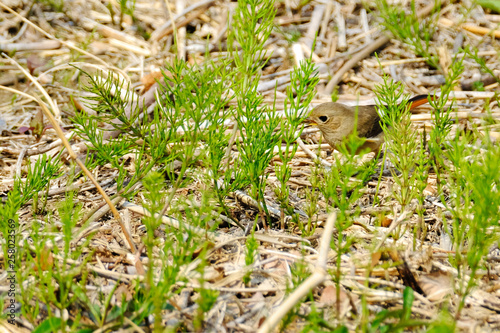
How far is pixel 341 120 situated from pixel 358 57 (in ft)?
4.57

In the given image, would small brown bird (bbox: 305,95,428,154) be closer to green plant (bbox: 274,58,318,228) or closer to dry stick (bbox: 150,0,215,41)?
green plant (bbox: 274,58,318,228)

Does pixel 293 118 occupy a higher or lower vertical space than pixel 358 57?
lower

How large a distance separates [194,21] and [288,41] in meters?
1.40

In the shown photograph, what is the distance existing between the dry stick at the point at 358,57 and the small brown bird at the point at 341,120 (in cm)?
61

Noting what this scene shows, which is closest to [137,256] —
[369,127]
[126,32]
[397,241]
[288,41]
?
[397,241]

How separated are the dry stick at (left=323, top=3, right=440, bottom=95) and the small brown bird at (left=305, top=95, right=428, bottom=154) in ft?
1.99

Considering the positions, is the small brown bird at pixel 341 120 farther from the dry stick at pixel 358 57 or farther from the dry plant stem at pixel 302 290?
the dry plant stem at pixel 302 290

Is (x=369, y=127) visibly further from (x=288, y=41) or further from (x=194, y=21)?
(x=194, y=21)

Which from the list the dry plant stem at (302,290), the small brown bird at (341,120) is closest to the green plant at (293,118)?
the dry plant stem at (302,290)

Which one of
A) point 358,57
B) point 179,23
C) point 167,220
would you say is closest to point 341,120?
point 358,57

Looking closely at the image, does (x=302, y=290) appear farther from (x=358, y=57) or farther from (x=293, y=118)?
(x=358, y=57)

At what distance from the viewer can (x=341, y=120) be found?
4.85 m

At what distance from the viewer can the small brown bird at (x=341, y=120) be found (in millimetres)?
4691

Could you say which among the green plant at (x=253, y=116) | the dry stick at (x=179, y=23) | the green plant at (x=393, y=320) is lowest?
the green plant at (x=393, y=320)
